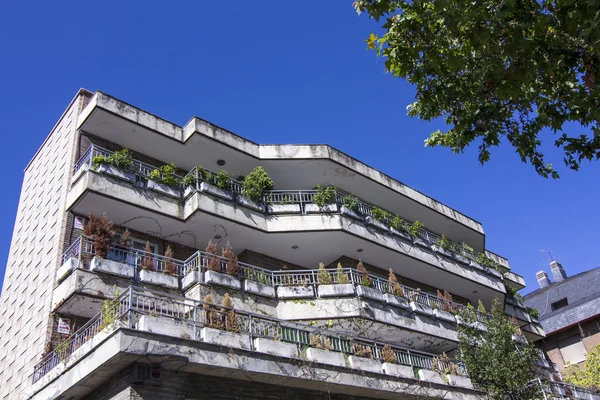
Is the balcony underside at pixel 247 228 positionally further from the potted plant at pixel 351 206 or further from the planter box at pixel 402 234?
the potted plant at pixel 351 206

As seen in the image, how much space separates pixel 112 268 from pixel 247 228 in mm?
5668

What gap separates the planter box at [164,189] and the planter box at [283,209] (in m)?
3.63

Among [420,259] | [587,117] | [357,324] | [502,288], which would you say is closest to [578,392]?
[502,288]

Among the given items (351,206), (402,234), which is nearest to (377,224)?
(351,206)

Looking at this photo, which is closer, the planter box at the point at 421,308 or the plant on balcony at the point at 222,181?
the plant on balcony at the point at 222,181

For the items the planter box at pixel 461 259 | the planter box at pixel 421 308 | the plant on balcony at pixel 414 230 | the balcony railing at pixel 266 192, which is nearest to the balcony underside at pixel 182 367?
the planter box at pixel 421 308

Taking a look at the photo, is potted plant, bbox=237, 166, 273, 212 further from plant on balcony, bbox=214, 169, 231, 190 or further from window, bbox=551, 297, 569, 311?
window, bbox=551, 297, 569, 311

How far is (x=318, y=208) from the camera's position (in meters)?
21.8

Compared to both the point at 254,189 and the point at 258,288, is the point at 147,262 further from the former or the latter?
the point at 254,189

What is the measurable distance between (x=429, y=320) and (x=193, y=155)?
1162 cm

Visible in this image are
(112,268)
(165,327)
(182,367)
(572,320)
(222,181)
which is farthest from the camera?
(572,320)

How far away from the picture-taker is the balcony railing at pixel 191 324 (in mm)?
12719

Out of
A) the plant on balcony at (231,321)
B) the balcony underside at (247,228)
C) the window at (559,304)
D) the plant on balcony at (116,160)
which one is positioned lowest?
the plant on balcony at (231,321)

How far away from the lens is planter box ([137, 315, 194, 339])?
1198 cm
